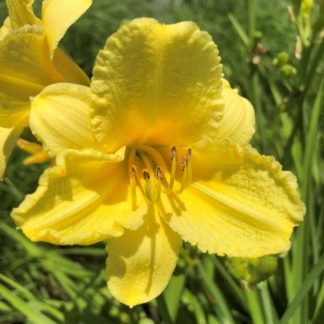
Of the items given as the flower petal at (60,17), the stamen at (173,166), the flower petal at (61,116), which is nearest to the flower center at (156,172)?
the stamen at (173,166)

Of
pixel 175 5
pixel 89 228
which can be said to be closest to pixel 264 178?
pixel 89 228

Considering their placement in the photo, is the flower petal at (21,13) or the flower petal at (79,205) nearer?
the flower petal at (79,205)

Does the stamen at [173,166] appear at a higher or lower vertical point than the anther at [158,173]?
higher

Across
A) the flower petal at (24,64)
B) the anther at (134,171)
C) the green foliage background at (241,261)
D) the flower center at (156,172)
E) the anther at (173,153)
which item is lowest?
the green foliage background at (241,261)

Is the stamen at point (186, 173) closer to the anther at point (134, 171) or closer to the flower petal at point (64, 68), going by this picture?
the anther at point (134, 171)

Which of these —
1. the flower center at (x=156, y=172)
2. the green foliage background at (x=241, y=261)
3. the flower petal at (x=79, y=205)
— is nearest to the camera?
the flower petal at (x=79, y=205)

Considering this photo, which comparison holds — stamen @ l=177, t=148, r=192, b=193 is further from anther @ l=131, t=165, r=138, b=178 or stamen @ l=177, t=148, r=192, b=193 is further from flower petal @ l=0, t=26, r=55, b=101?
flower petal @ l=0, t=26, r=55, b=101

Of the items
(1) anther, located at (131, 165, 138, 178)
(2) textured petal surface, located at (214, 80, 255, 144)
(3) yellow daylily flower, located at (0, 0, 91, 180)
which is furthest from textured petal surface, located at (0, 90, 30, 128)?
(2) textured petal surface, located at (214, 80, 255, 144)

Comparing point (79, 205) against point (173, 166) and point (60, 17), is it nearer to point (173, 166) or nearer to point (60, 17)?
point (173, 166)
